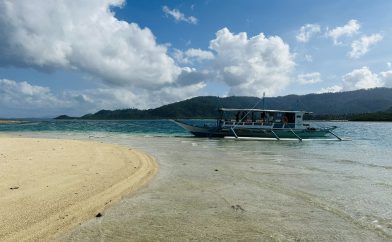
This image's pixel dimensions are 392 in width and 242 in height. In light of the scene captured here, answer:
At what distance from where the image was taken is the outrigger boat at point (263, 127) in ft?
172

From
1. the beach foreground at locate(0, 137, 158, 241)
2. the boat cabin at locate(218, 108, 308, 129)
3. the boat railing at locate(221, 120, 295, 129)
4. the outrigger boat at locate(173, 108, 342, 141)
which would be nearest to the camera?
the beach foreground at locate(0, 137, 158, 241)

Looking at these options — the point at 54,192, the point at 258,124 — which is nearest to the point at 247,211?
the point at 54,192

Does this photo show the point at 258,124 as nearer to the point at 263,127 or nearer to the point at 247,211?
the point at 263,127

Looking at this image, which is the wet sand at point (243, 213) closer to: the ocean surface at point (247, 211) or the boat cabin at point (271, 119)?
the ocean surface at point (247, 211)

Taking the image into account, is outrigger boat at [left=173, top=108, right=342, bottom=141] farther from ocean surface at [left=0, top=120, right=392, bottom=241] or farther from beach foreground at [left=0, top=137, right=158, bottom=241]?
ocean surface at [left=0, top=120, right=392, bottom=241]

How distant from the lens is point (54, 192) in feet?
32.3

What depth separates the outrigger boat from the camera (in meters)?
52.5

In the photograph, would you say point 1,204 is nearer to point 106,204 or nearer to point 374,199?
point 106,204

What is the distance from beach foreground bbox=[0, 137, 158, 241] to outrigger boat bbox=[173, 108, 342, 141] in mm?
37574

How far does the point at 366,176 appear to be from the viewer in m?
16.7

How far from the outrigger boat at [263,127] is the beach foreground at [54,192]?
1479 inches

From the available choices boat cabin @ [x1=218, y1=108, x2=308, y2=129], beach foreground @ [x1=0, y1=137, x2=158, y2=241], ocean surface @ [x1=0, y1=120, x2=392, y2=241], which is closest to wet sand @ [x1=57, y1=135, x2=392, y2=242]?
ocean surface @ [x1=0, y1=120, x2=392, y2=241]

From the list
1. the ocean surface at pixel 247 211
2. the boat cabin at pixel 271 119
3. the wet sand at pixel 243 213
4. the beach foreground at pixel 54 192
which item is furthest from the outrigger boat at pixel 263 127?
the wet sand at pixel 243 213

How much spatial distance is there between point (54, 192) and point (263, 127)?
4520cm
